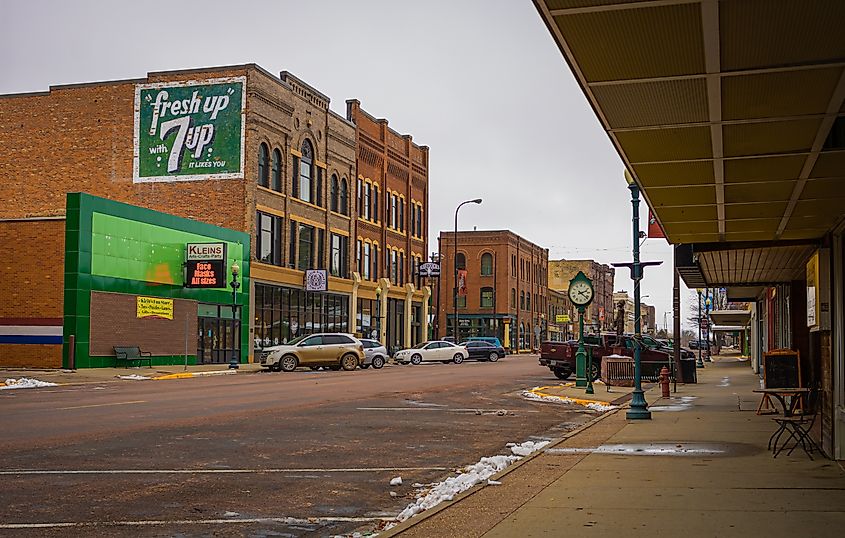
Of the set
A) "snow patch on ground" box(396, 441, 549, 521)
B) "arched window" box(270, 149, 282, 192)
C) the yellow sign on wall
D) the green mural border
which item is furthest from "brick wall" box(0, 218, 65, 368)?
"snow patch on ground" box(396, 441, 549, 521)

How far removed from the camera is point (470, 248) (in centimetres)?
10119

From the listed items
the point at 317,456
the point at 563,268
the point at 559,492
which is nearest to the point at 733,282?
the point at 317,456

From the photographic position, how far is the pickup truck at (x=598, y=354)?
33031 mm

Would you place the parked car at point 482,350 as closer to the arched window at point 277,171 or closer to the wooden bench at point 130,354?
the arched window at point 277,171

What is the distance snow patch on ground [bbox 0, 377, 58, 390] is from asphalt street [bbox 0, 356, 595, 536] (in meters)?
3.93

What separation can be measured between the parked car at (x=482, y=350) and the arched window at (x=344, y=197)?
38.9 feet

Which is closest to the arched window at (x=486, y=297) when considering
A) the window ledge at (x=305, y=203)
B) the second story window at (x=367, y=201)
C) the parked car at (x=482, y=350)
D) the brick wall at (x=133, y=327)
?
the second story window at (x=367, y=201)

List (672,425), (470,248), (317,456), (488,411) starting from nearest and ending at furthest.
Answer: (317,456), (672,425), (488,411), (470,248)

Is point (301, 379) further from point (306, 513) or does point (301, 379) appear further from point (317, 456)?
point (306, 513)

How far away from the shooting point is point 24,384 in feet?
96.7

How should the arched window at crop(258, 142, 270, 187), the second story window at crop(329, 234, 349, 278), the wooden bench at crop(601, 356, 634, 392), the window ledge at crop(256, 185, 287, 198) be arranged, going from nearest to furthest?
the wooden bench at crop(601, 356, 634, 392), the window ledge at crop(256, 185, 287, 198), the arched window at crop(258, 142, 270, 187), the second story window at crop(329, 234, 349, 278)

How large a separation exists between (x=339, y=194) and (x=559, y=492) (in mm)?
53700

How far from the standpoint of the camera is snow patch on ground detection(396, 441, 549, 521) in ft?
29.4

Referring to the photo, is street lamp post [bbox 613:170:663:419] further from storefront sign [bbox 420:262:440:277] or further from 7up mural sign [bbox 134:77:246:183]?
storefront sign [bbox 420:262:440:277]
